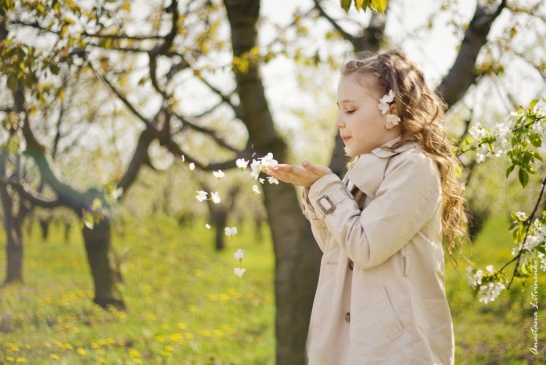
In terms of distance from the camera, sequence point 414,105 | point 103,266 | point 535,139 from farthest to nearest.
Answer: point 103,266
point 535,139
point 414,105

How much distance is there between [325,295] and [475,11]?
3176 millimetres

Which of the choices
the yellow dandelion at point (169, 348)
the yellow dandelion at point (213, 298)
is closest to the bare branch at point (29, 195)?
the yellow dandelion at point (169, 348)

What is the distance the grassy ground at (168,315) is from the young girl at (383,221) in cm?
86

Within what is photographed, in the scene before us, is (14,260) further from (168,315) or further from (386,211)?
(386,211)

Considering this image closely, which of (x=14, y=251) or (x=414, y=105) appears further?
(x=14, y=251)

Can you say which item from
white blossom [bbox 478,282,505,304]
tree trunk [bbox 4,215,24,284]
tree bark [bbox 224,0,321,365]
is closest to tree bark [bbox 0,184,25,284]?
tree trunk [bbox 4,215,24,284]

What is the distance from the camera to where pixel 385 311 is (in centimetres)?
199

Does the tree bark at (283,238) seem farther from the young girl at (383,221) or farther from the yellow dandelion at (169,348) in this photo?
the young girl at (383,221)

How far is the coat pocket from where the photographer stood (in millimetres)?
1972

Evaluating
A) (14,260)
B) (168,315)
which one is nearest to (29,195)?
(168,315)

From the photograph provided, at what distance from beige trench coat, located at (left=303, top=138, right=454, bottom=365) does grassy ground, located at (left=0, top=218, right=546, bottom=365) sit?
88cm

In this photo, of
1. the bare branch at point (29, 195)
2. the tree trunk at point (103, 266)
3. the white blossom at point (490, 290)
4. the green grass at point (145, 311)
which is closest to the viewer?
the white blossom at point (490, 290)

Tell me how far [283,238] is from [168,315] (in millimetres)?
4472

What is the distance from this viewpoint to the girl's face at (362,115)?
86.4 inches
